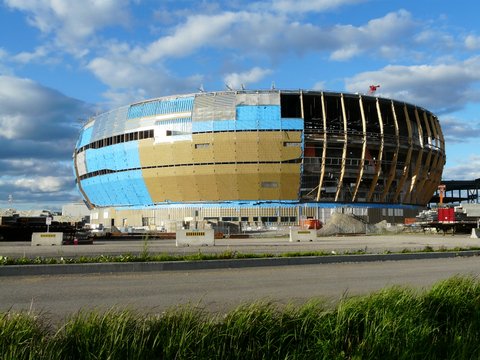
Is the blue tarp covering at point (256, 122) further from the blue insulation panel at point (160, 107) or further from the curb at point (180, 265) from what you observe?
the curb at point (180, 265)

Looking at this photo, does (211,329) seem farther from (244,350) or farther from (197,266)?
(197,266)

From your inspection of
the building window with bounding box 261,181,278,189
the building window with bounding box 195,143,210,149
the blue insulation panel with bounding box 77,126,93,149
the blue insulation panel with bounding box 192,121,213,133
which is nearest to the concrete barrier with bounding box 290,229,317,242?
the building window with bounding box 261,181,278,189

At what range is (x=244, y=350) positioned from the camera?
4.78 m

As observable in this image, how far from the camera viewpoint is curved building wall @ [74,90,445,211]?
215 feet

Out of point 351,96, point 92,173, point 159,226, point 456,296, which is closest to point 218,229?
point 159,226

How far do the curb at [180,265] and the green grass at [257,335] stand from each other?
930 cm

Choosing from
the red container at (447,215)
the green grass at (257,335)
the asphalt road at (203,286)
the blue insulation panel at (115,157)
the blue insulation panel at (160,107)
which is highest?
the blue insulation panel at (160,107)

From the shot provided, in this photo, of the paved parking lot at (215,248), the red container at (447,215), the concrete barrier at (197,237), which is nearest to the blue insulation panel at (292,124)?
the red container at (447,215)

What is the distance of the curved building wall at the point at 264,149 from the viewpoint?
2579 inches

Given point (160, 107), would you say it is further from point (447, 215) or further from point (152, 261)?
point (152, 261)

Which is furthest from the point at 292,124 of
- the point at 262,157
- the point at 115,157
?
the point at 115,157

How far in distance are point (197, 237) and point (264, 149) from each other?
36.6 metres

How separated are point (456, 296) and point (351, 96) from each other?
6479 centimetres

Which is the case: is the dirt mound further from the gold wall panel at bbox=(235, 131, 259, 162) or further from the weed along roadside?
the weed along roadside
